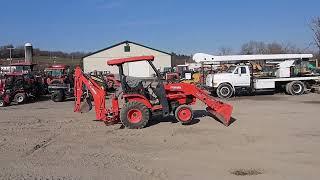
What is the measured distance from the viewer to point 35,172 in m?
8.86

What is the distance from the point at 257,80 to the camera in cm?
2797

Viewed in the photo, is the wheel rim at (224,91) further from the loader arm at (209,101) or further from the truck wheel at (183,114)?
the truck wheel at (183,114)

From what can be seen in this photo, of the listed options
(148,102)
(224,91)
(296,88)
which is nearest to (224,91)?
(224,91)

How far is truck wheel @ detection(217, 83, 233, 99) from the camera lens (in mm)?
27453

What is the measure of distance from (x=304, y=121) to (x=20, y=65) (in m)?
24.0

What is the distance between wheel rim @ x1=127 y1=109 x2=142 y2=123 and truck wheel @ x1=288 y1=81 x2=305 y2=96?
629 inches

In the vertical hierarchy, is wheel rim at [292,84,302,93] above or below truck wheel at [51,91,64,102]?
above

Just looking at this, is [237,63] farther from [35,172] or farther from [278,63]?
[35,172]

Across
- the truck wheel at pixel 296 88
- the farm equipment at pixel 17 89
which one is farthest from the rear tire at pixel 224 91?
the farm equipment at pixel 17 89

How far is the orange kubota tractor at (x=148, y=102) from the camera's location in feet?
47.0

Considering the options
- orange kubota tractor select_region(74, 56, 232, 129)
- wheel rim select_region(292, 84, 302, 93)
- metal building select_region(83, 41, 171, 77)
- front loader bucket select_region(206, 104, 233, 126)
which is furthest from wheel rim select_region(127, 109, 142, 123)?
metal building select_region(83, 41, 171, 77)

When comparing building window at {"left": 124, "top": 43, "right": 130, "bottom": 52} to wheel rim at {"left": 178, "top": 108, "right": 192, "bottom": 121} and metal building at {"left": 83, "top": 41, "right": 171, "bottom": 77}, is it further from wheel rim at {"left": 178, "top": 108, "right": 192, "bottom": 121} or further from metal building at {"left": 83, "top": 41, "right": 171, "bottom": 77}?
wheel rim at {"left": 178, "top": 108, "right": 192, "bottom": 121}

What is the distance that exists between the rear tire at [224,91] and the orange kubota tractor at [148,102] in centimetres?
1228

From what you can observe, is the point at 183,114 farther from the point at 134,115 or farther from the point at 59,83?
the point at 59,83
